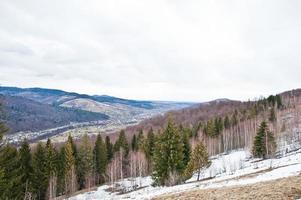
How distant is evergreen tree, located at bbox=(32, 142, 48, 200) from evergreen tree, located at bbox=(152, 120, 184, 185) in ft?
73.2

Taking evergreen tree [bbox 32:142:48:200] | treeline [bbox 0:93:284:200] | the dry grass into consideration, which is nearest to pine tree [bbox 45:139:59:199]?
treeline [bbox 0:93:284:200]

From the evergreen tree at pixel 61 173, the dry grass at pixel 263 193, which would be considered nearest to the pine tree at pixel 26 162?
A: the evergreen tree at pixel 61 173

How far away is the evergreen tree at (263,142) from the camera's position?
256ft

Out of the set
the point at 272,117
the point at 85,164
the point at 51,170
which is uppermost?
the point at 272,117

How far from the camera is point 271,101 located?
165 metres

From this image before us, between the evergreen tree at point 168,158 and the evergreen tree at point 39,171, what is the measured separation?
73.2ft

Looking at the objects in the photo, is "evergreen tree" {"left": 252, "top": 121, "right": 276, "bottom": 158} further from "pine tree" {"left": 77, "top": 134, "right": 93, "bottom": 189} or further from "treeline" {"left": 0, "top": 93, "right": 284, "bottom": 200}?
"pine tree" {"left": 77, "top": 134, "right": 93, "bottom": 189}

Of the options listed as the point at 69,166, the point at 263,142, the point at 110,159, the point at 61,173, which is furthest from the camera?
the point at 110,159

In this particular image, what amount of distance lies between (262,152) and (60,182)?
1801 inches

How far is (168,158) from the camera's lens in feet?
188

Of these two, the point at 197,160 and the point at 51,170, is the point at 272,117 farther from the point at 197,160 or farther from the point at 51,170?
the point at 51,170

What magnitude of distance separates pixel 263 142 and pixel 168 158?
32.2 metres

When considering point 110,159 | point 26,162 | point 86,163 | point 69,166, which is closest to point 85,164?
point 86,163

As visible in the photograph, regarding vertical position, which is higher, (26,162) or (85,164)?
(26,162)
